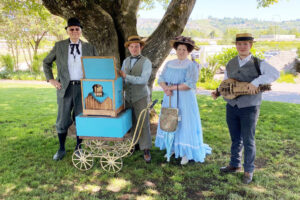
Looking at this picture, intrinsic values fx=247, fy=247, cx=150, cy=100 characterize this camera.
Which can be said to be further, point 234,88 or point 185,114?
point 185,114

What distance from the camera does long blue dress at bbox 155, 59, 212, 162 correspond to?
3705mm

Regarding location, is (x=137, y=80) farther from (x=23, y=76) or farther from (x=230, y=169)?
(x=23, y=76)

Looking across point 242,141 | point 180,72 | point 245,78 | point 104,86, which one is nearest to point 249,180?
point 242,141

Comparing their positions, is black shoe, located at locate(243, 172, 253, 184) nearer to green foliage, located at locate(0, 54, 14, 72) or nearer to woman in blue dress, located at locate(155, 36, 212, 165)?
woman in blue dress, located at locate(155, 36, 212, 165)

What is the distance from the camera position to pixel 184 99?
3.77 m

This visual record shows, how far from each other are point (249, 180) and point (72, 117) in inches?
113

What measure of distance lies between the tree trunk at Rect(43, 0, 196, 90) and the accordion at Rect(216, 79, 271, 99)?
193cm

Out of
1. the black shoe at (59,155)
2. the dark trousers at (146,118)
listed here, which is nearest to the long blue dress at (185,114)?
the dark trousers at (146,118)

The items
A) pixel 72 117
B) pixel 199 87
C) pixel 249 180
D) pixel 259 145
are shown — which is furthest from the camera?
pixel 199 87

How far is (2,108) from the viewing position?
25.8 feet

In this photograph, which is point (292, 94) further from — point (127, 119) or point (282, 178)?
point (127, 119)

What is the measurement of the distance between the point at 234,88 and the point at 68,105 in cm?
246

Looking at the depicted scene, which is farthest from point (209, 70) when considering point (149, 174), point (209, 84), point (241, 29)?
point (241, 29)

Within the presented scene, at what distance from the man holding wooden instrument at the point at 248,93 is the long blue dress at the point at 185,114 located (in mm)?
457
